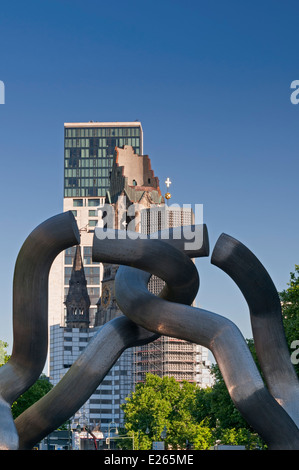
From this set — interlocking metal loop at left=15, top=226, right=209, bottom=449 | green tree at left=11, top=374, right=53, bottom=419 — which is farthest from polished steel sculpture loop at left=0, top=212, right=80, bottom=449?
green tree at left=11, top=374, right=53, bottom=419

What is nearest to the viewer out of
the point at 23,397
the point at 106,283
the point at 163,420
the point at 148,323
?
the point at 148,323

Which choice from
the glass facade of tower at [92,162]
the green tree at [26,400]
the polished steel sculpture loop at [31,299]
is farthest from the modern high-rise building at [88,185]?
the polished steel sculpture loop at [31,299]

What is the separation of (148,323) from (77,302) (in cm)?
13613

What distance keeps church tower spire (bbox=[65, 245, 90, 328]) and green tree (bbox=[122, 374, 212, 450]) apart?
61598 mm

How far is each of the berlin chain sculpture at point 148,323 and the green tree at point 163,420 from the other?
68.2 metres

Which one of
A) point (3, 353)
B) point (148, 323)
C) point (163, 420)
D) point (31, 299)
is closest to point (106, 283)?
point (163, 420)

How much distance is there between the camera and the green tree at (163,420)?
87750mm

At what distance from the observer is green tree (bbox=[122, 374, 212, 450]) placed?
87750mm

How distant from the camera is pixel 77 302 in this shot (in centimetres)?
15562

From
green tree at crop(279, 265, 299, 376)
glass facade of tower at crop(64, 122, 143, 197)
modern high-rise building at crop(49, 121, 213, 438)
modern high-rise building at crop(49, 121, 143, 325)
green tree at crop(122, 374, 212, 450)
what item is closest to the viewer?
green tree at crop(279, 265, 299, 376)

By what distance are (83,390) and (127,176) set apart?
136190mm

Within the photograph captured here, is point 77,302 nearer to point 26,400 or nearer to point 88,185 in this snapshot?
point 88,185

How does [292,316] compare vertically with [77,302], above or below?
below

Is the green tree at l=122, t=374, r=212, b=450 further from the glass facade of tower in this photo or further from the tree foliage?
the glass facade of tower
